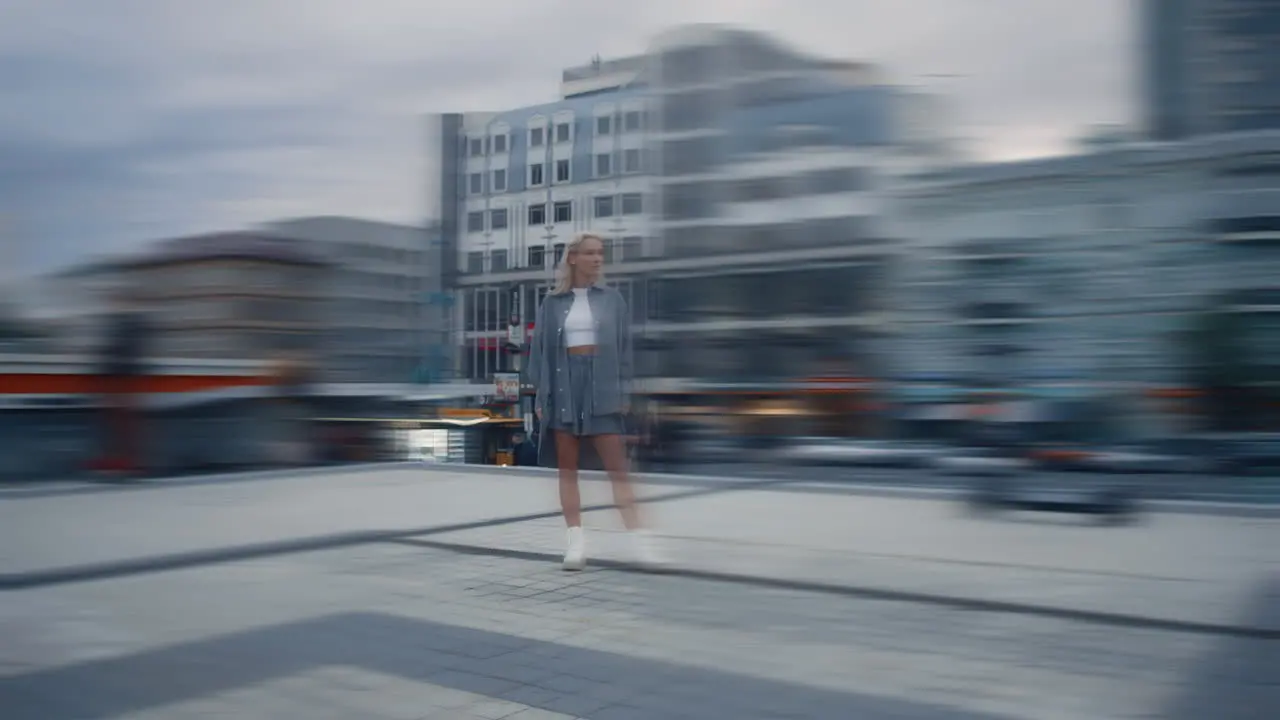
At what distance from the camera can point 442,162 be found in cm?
1288

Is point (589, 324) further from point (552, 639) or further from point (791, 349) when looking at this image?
point (791, 349)

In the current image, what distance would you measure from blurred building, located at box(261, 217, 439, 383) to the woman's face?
26.2ft

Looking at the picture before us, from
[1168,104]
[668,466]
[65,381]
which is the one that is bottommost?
[668,466]

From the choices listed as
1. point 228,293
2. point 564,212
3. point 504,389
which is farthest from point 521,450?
point 228,293

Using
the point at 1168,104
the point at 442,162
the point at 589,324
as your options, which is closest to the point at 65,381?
the point at 442,162

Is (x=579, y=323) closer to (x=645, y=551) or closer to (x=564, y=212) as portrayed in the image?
(x=645, y=551)

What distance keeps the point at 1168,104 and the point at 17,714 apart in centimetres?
1611

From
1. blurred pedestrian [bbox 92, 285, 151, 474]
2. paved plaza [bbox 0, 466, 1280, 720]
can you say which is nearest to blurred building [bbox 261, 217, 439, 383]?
blurred pedestrian [bbox 92, 285, 151, 474]

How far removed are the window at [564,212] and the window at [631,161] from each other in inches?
28.0

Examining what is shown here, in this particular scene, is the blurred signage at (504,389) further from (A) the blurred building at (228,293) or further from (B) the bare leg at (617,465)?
(B) the bare leg at (617,465)

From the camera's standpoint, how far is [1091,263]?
1498 cm

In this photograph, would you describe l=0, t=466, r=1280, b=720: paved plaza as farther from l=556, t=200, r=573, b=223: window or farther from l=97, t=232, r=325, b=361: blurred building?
l=556, t=200, r=573, b=223: window

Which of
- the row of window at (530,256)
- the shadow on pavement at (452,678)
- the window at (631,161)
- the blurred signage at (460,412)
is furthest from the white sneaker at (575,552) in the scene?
the blurred signage at (460,412)

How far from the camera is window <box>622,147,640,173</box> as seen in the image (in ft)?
40.9
